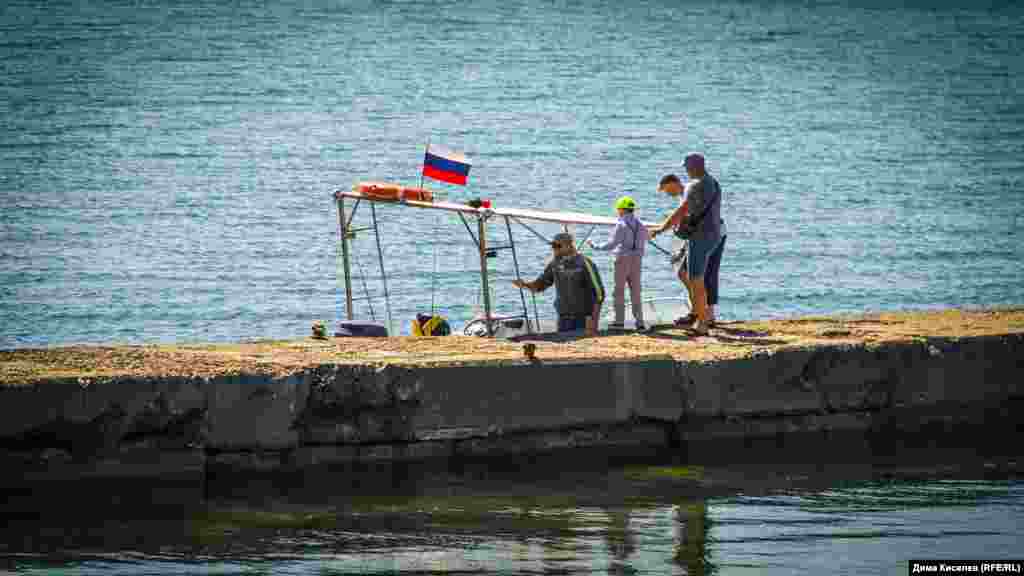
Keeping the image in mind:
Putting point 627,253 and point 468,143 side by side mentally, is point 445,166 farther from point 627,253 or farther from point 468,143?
point 468,143

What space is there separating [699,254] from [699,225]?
0.89ft

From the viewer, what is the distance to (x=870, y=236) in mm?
44875

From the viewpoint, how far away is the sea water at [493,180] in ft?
34.6

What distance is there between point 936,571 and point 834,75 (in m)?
83.2

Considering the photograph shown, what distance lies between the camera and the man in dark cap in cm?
1520

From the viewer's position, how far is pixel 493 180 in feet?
174

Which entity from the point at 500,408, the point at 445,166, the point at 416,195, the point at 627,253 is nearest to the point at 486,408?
the point at 500,408

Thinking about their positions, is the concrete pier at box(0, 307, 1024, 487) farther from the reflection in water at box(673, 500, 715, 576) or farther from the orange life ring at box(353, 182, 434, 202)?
the orange life ring at box(353, 182, 434, 202)

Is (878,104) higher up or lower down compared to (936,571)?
higher up

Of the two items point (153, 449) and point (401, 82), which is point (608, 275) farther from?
point (401, 82)

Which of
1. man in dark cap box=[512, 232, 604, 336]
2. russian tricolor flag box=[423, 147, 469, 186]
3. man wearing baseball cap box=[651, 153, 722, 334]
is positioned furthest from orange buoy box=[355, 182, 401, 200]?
man wearing baseball cap box=[651, 153, 722, 334]

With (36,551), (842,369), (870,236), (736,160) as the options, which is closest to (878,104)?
(736,160)

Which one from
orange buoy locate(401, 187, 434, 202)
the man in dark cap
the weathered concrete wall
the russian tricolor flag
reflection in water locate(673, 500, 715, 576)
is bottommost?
reflection in water locate(673, 500, 715, 576)

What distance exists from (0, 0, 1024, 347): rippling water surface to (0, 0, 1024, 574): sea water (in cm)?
22
